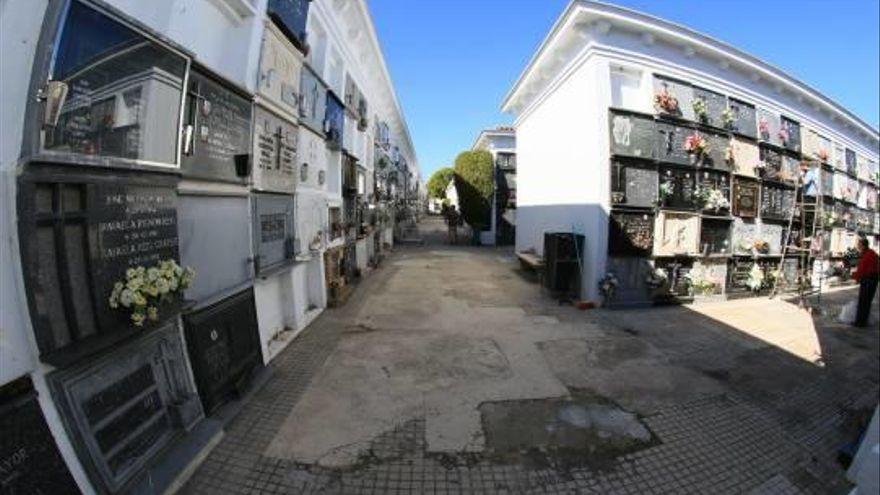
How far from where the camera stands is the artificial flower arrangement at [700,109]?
358 inches

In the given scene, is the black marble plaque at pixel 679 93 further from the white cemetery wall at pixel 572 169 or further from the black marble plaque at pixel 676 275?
the black marble plaque at pixel 676 275

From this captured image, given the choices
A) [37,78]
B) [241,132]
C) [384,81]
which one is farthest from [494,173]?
[37,78]

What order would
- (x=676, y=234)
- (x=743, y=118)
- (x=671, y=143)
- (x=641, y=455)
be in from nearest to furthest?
1. (x=641, y=455)
2. (x=671, y=143)
3. (x=676, y=234)
4. (x=743, y=118)

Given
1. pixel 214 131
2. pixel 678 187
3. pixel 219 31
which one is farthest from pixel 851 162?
pixel 214 131

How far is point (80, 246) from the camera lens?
269 centimetres

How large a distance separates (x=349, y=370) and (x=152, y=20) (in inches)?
148

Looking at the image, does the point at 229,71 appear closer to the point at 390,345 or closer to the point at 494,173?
the point at 390,345

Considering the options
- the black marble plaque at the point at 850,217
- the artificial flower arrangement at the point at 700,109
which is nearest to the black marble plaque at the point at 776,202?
the artificial flower arrangement at the point at 700,109

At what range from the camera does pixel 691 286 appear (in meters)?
9.09

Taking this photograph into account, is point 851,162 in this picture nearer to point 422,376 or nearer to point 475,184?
point 475,184

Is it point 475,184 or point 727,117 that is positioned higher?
point 727,117

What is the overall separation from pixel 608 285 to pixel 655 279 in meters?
1.09

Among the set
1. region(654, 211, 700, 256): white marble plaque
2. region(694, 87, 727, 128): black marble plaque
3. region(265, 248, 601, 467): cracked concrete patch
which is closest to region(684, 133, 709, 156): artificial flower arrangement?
region(694, 87, 727, 128): black marble plaque

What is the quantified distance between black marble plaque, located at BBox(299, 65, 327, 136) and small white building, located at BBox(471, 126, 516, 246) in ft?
42.7
